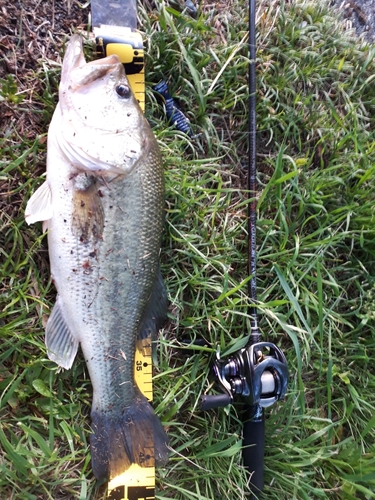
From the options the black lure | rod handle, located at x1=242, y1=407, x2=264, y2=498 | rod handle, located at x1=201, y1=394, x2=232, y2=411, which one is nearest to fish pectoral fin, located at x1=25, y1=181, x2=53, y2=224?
the black lure

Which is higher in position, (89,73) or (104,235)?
(89,73)

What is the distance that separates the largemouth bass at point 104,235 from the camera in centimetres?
208

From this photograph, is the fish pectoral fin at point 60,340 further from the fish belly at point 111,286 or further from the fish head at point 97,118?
the fish head at point 97,118

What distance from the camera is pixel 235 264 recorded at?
2.74 m

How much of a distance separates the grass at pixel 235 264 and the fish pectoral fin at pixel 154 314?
0.12 metres

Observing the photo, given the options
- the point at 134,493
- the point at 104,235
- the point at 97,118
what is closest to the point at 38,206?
the point at 104,235

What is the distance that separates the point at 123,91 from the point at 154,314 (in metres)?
1.24

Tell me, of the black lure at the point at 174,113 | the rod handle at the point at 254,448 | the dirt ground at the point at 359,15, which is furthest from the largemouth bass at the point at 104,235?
the dirt ground at the point at 359,15

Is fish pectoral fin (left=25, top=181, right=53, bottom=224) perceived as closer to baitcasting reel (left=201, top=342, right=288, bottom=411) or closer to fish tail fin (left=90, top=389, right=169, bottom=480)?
fish tail fin (left=90, top=389, right=169, bottom=480)

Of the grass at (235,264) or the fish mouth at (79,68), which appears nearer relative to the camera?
the fish mouth at (79,68)

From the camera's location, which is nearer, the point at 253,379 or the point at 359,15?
the point at 253,379

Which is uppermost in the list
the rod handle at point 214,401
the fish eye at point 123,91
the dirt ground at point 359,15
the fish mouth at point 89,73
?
the dirt ground at point 359,15

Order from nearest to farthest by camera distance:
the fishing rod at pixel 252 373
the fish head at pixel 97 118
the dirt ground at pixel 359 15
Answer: the fish head at pixel 97 118 < the fishing rod at pixel 252 373 < the dirt ground at pixel 359 15

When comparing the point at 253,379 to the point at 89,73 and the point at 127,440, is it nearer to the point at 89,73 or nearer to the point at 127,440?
the point at 127,440
